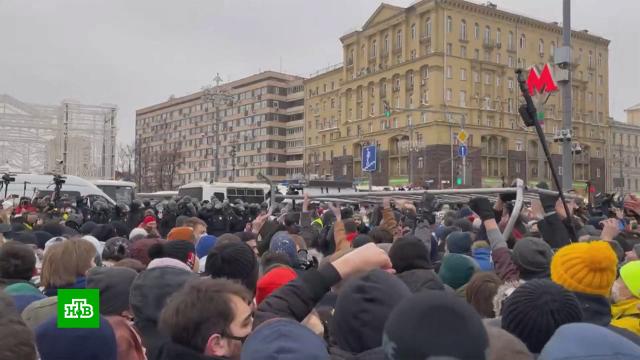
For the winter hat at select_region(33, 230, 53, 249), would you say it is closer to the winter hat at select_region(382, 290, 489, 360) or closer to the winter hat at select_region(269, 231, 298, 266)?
the winter hat at select_region(269, 231, 298, 266)

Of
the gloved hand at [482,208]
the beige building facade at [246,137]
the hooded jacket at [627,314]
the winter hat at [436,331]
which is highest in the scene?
the beige building facade at [246,137]

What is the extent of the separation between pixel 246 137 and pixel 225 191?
70.1 m

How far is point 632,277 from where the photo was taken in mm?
3535

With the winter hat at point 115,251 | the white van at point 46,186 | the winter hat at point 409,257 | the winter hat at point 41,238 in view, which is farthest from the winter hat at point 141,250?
the white van at point 46,186

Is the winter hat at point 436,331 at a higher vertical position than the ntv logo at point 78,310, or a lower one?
higher

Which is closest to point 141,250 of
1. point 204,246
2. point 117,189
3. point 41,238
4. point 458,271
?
point 204,246

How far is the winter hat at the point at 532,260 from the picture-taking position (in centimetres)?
417

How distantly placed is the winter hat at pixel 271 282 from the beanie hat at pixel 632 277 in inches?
80.7

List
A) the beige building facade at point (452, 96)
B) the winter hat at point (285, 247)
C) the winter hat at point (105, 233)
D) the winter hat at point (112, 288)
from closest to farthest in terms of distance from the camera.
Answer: the winter hat at point (112, 288) → the winter hat at point (285, 247) → the winter hat at point (105, 233) → the beige building facade at point (452, 96)

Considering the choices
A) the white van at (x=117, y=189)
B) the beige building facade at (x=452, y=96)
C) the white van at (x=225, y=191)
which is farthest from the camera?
the beige building facade at (x=452, y=96)

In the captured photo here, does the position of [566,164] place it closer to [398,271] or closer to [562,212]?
[562,212]

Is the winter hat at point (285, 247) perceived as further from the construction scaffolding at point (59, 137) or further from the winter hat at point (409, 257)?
the construction scaffolding at point (59, 137)

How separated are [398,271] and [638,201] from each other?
446 cm

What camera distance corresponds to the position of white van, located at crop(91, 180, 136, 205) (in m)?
32.1
